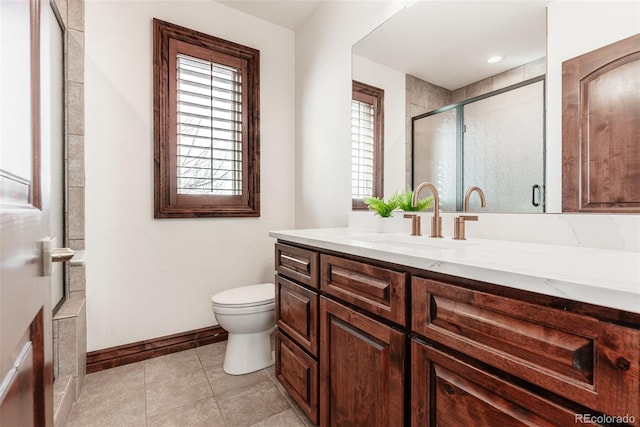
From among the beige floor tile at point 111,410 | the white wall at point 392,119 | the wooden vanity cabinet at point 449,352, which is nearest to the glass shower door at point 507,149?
the white wall at point 392,119

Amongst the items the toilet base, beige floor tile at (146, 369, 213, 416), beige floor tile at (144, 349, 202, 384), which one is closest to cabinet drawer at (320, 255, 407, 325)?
the toilet base

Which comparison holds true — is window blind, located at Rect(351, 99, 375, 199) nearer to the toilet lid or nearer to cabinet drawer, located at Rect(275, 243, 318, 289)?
cabinet drawer, located at Rect(275, 243, 318, 289)

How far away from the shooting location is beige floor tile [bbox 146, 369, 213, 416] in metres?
1.58

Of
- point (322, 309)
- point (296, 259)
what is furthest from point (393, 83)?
point (322, 309)

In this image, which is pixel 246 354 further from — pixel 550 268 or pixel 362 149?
pixel 550 268

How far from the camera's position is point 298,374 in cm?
143

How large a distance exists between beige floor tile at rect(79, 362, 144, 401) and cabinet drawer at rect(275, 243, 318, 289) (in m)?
1.14

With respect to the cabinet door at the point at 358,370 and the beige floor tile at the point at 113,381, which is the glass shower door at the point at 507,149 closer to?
the cabinet door at the point at 358,370

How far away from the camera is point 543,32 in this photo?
1.15 meters

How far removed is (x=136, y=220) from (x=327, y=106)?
1.57 meters

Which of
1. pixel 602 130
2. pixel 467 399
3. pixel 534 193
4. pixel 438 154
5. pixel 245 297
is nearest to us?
pixel 467 399

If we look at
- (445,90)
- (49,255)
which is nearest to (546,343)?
(49,255)

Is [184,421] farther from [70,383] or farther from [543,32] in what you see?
[543,32]

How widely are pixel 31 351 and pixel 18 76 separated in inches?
17.9
